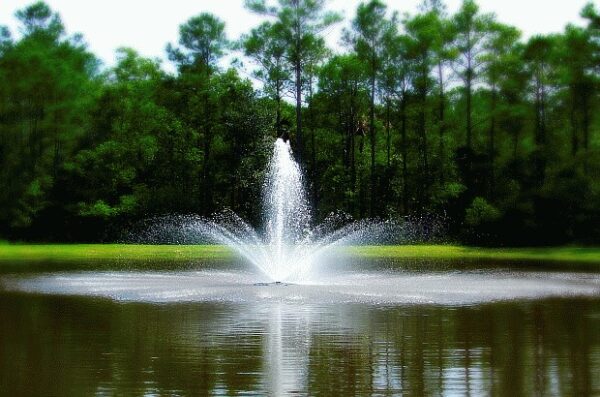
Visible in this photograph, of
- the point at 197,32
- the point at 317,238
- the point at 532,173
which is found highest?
the point at 197,32

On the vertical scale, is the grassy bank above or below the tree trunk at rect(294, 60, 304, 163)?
below

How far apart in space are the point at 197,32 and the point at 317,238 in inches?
769

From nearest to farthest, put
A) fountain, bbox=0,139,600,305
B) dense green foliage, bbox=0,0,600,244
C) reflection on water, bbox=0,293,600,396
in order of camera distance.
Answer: reflection on water, bbox=0,293,600,396 < fountain, bbox=0,139,600,305 < dense green foliage, bbox=0,0,600,244

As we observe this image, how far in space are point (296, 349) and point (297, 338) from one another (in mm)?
1063

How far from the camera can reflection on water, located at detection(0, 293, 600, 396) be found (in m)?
10.0

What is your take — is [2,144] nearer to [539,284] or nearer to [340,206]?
[340,206]

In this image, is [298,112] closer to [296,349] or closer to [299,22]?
[299,22]

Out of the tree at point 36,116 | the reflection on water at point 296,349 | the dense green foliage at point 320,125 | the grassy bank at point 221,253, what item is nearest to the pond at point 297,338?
the reflection on water at point 296,349

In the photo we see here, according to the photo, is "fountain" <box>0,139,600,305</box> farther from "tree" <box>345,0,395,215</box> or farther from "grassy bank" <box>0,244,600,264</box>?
"tree" <box>345,0,395,215</box>

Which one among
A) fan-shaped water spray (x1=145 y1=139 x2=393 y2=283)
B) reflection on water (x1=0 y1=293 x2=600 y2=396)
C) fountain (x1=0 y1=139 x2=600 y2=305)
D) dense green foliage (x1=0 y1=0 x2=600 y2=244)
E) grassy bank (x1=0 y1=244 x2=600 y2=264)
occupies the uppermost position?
dense green foliage (x1=0 y1=0 x2=600 y2=244)

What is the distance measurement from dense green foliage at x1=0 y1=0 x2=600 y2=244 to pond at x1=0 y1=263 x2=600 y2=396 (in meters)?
27.9

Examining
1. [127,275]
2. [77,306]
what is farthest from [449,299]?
[127,275]

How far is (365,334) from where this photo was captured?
1413 cm

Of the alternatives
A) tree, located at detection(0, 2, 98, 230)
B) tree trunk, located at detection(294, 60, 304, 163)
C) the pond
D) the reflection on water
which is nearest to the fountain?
the pond
